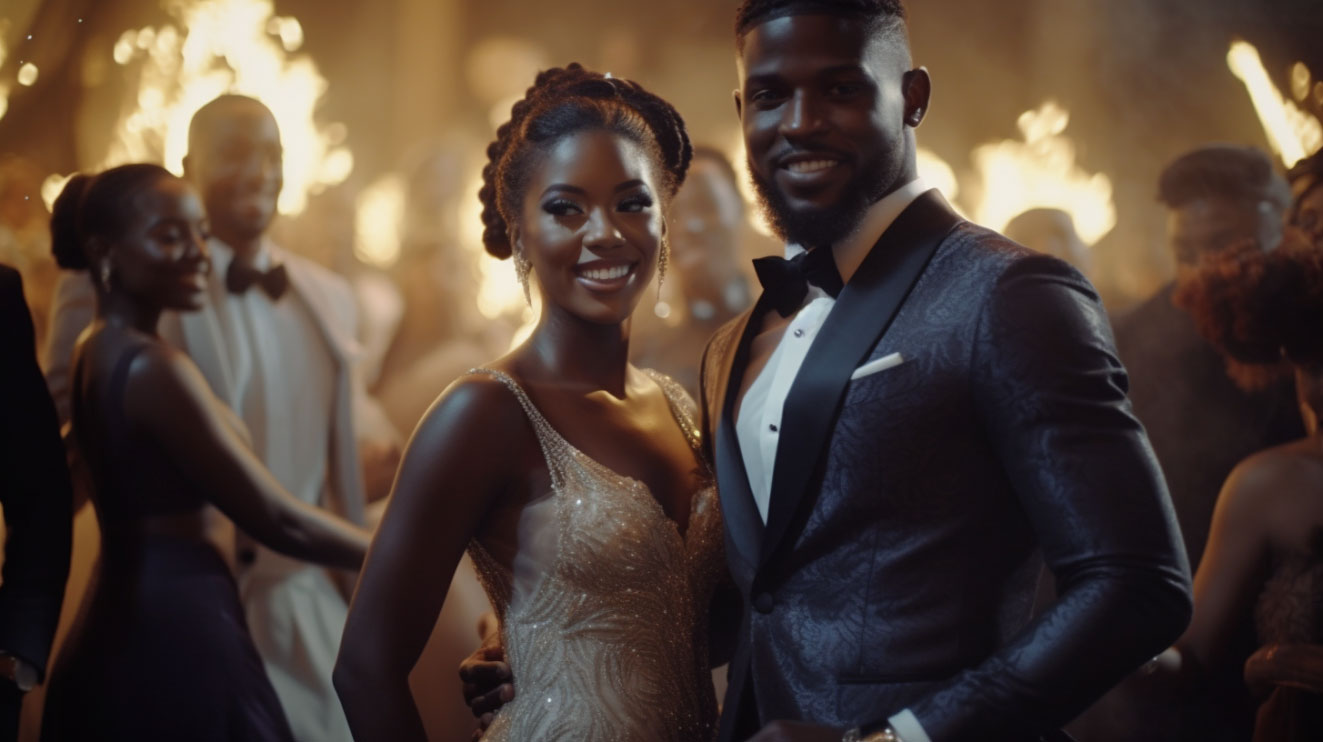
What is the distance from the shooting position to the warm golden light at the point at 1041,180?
12.6ft

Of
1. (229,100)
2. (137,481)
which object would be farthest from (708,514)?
(229,100)

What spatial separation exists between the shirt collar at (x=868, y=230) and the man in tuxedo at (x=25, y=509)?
162 centimetres

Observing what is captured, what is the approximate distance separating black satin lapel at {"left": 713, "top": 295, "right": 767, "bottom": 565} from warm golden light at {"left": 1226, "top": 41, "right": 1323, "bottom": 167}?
2.32 metres

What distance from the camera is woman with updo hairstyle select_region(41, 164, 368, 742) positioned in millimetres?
2727

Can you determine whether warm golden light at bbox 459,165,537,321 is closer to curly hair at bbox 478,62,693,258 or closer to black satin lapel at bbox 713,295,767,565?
curly hair at bbox 478,62,693,258

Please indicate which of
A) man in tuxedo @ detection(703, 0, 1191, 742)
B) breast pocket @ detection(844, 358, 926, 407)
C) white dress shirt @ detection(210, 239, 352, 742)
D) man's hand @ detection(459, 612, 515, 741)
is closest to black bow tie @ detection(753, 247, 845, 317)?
man in tuxedo @ detection(703, 0, 1191, 742)

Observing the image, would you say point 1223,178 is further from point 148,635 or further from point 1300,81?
point 148,635

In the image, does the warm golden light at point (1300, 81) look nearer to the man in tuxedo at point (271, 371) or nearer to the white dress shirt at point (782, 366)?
the white dress shirt at point (782, 366)

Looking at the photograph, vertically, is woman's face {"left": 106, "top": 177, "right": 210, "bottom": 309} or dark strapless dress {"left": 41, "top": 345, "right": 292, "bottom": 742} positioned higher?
woman's face {"left": 106, "top": 177, "right": 210, "bottom": 309}

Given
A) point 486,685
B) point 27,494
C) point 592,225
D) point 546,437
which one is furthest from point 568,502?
point 27,494

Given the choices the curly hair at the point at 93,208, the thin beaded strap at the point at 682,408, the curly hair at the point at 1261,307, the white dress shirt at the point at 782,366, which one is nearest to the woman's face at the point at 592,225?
the thin beaded strap at the point at 682,408

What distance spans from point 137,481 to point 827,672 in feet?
6.48

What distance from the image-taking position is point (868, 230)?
171 cm

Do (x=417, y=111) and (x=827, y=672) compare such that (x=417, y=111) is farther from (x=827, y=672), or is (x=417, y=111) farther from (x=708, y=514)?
(x=827, y=672)
